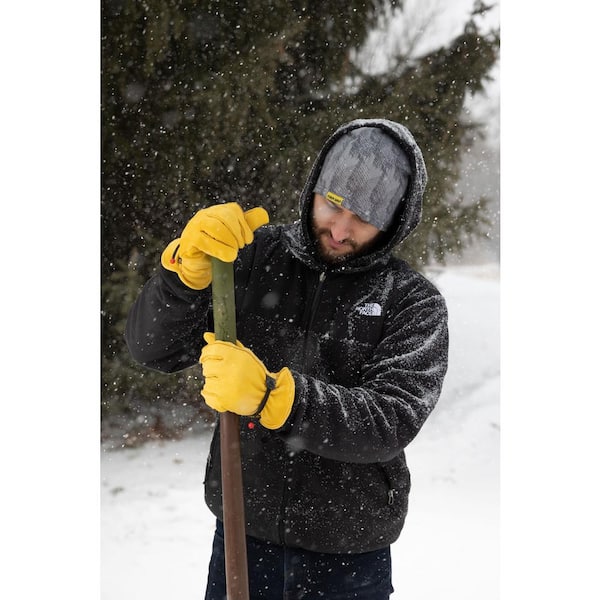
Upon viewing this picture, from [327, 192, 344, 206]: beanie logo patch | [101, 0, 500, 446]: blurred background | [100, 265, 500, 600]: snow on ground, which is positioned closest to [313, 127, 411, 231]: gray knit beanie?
[327, 192, 344, 206]: beanie logo patch

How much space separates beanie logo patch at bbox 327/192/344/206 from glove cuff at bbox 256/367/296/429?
0.29 metres

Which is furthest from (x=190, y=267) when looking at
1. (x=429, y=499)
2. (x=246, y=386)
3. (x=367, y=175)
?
(x=429, y=499)

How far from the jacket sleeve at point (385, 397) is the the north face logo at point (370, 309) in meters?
0.02

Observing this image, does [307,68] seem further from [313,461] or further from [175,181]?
[313,461]

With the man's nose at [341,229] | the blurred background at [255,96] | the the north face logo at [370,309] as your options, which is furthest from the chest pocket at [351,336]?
the blurred background at [255,96]

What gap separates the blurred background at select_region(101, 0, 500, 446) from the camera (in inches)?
95.0

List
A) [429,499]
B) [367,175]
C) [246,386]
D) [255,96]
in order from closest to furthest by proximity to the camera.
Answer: [246,386] → [367,175] → [255,96] → [429,499]

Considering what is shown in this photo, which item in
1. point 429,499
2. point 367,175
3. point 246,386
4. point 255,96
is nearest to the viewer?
point 246,386

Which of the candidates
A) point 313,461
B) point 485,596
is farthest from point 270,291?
point 485,596

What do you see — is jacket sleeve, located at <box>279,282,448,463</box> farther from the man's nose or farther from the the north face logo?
the man's nose

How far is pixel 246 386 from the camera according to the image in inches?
39.2

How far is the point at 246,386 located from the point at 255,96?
162 centimetres

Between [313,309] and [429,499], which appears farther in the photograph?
[429,499]

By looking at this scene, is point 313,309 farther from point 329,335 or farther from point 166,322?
point 166,322
